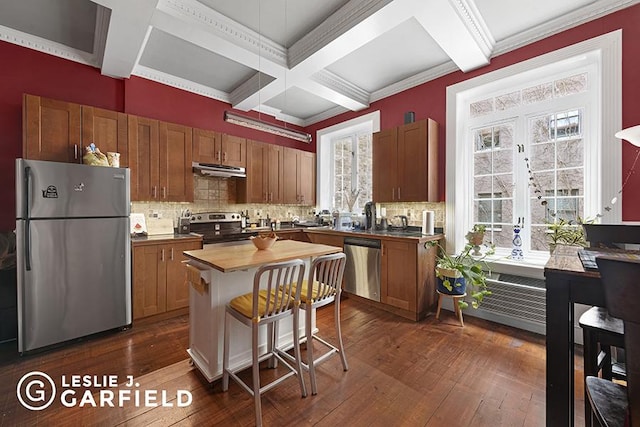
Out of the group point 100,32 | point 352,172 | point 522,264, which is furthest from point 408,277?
point 100,32

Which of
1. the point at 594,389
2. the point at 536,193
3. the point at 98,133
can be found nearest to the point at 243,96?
the point at 98,133

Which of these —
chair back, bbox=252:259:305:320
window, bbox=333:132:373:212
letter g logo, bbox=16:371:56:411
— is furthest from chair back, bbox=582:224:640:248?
letter g logo, bbox=16:371:56:411

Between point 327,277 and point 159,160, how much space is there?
109 inches

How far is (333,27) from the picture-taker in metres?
2.51

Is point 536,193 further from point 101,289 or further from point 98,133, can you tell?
point 98,133

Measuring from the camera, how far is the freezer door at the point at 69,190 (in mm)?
2197

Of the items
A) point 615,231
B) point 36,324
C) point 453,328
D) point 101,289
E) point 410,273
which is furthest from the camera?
point 410,273

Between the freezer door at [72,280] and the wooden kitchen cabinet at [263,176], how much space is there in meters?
1.79

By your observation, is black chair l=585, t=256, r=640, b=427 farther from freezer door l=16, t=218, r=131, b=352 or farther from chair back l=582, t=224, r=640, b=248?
freezer door l=16, t=218, r=131, b=352

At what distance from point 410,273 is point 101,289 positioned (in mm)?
3165

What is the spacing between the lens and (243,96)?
394 cm

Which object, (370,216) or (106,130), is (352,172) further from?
(106,130)

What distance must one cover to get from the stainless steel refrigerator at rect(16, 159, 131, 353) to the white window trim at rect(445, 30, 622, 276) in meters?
3.67

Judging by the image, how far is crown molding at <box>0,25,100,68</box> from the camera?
2.66 m
